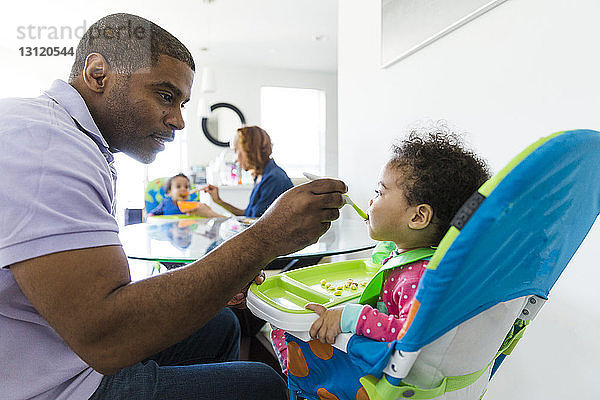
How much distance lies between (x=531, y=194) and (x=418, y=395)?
0.37 metres

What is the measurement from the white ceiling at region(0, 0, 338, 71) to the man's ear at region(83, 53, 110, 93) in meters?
3.61

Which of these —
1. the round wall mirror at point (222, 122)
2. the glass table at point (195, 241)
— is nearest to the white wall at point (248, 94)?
the round wall mirror at point (222, 122)

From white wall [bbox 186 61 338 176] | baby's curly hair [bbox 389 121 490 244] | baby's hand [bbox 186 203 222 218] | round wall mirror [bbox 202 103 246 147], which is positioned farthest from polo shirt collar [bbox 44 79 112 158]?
round wall mirror [bbox 202 103 246 147]

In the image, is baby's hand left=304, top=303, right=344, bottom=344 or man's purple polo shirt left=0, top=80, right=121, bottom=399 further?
baby's hand left=304, top=303, right=344, bottom=344

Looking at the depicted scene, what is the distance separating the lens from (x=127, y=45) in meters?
0.90

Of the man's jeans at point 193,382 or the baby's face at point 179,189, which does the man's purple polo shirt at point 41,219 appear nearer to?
the man's jeans at point 193,382

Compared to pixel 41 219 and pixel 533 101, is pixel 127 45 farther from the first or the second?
pixel 533 101

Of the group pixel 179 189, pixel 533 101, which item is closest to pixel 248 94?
pixel 179 189

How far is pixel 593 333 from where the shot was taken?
1.13 m

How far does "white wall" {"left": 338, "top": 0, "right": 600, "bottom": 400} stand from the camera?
114 cm

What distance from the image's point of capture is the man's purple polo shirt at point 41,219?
59cm

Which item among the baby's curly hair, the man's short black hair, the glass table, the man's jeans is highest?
the man's short black hair

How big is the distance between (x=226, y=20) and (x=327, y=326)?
4.53 metres

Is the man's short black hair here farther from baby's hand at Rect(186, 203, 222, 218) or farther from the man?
baby's hand at Rect(186, 203, 222, 218)
